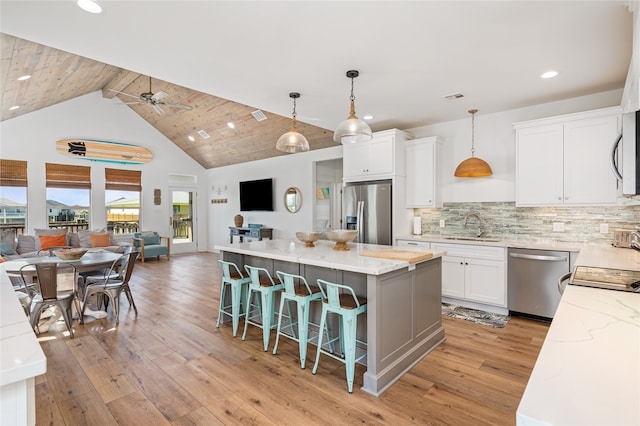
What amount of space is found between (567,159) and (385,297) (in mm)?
2873

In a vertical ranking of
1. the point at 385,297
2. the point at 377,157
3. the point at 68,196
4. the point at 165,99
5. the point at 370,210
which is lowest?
the point at 385,297

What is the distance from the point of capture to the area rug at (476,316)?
371cm

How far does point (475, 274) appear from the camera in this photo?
4047mm

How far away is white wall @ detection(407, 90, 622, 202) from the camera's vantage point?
156 inches

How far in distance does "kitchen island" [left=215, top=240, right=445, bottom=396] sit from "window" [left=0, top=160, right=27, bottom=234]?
6.38m

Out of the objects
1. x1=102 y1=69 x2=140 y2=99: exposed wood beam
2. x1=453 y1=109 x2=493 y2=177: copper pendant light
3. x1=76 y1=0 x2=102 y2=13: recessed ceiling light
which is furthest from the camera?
x1=102 y1=69 x2=140 y2=99: exposed wood beam

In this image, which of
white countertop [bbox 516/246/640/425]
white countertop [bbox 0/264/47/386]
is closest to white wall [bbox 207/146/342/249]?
white countertop [bbox 516/246/640/425]

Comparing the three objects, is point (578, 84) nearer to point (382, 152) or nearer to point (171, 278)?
point (382, 152)

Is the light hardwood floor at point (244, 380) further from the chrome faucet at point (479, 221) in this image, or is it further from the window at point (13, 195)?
the window at point (13, 195)

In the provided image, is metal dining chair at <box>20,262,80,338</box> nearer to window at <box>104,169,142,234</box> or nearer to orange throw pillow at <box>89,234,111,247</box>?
orange throw pillow at <box>89,234,111,247</box>

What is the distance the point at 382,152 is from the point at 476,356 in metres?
2.89

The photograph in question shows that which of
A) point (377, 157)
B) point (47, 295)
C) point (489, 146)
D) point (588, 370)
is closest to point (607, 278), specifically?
point (588, 370)

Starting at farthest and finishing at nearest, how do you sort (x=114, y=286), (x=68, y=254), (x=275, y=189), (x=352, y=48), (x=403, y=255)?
(x=275, y=189) < (x=68, y=254) < (x=114, y=286) < (x=403, y=255) < (x=352, y=48)

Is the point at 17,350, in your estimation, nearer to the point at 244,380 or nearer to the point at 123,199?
the point at 244,380
